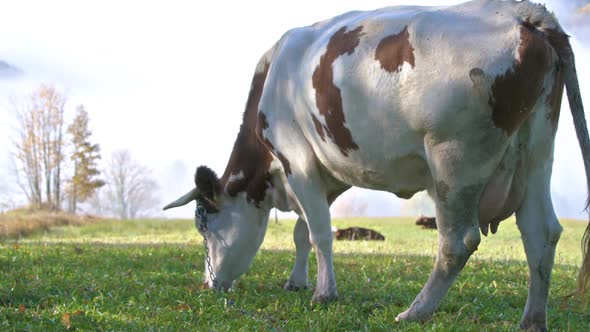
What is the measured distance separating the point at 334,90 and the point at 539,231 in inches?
75.8

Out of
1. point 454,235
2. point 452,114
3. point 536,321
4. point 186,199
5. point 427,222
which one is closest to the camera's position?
point 452,114

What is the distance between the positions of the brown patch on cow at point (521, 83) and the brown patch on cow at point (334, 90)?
1277 millimetres

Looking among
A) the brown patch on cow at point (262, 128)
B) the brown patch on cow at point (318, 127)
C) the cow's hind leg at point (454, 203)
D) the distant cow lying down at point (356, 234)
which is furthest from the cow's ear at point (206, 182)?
the distant cow lying down at point (356, 234)

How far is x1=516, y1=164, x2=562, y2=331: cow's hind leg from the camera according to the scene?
16.6ft

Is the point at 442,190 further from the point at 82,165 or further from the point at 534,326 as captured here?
the point at 82,165

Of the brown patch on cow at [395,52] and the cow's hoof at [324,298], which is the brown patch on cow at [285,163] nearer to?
the cow's hoof at [324,298]

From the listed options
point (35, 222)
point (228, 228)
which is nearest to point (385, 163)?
point (228, 228)

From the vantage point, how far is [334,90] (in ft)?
18.0

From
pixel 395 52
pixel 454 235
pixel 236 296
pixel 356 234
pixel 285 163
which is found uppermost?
pixel 395 52

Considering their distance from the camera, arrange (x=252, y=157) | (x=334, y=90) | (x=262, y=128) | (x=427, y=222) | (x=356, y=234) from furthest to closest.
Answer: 1. (x=427, y=222)
2. (x=356, y=234)
3. (x=252, y=157)
4. (x=262, y=128)
5. (x=334, y=90)

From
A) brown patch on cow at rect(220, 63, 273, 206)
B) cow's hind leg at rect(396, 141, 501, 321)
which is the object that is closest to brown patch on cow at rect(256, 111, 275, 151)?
brown patch on cow at rect(220, 63, 273, 206)

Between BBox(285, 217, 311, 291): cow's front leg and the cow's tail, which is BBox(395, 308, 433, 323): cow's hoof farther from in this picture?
BBox(285, 217, 311, 291): cow's front leg

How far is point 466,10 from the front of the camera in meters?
5.12

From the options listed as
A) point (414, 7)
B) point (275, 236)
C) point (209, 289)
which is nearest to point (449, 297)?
point (209, 289)
